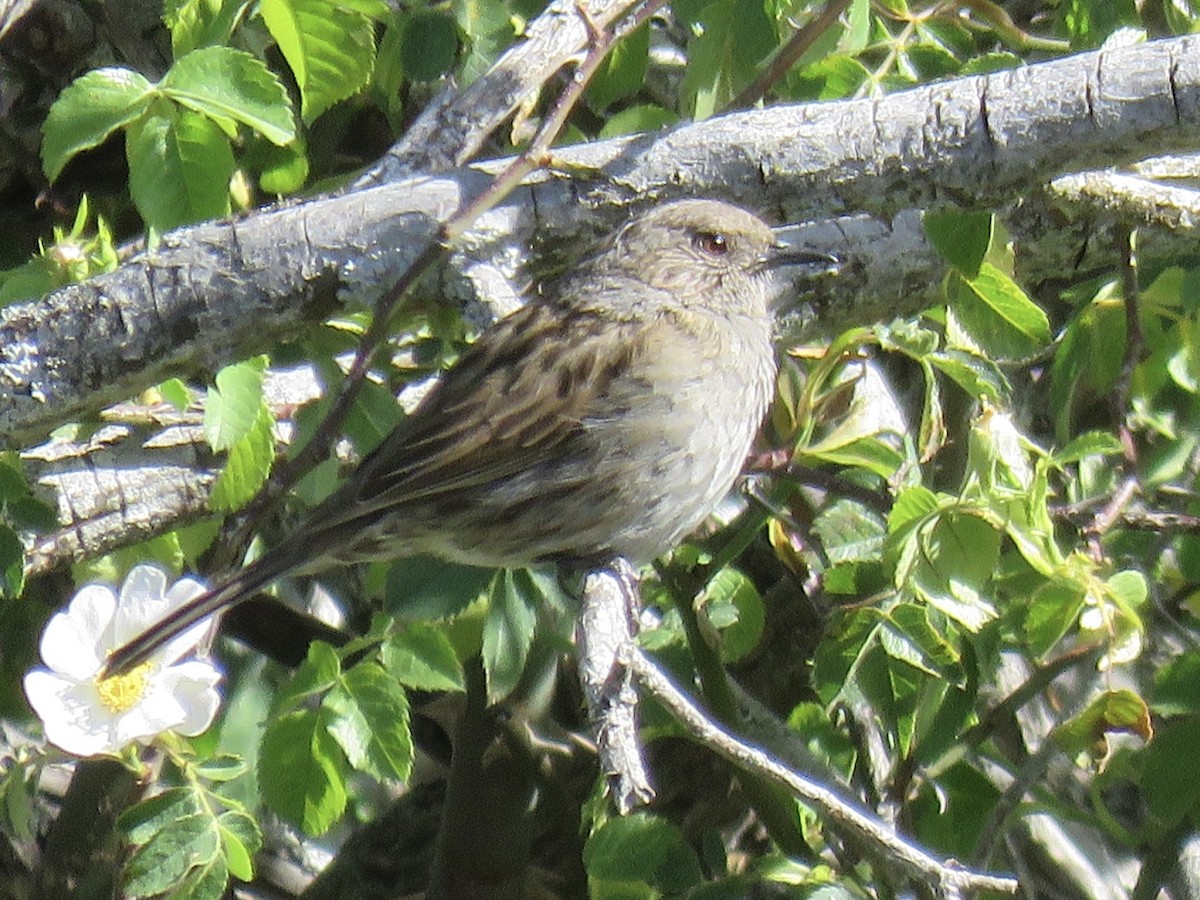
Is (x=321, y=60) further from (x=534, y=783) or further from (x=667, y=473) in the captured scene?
(x=534, y=783)

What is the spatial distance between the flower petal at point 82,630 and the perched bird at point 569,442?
0.54 m

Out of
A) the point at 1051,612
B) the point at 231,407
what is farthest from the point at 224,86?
the point at 1051,612

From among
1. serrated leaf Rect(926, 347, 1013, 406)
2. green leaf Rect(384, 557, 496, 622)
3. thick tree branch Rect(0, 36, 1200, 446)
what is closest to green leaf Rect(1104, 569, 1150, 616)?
serrated leaf Rect(926, 347, 1013, 406)

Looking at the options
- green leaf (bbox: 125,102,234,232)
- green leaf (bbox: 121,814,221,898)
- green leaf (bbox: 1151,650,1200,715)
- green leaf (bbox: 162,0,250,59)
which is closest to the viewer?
green leaf (bbox: 121,814,221,898)

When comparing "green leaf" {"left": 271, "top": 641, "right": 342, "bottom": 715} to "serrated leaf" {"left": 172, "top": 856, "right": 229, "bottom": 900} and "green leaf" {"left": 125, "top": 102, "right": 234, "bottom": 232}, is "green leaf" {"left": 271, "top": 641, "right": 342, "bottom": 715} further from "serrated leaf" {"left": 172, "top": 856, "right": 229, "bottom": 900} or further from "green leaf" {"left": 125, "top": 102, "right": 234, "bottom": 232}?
"green leaf" {"left": 125, "top": 102, "right": 234, "bottom": 232}

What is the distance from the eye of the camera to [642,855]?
10.1 ft

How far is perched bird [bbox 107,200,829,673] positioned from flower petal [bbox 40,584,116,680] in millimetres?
543

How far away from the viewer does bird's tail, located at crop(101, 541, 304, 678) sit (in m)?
2.82

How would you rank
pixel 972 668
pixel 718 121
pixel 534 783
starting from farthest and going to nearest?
pixel 534 783 → pixel 972 668 → pixel 718 121

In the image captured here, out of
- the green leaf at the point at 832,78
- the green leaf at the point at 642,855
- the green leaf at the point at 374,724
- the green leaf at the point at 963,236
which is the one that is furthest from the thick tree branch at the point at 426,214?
the green leaf at the point at 642,855

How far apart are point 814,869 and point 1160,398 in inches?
60.2

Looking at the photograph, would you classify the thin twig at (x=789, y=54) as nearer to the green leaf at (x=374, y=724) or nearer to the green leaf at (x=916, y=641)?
the green leaf at (x=916, y=641)

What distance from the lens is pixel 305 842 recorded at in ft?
16.3

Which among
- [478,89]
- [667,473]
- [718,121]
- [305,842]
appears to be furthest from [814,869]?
[305,842]
